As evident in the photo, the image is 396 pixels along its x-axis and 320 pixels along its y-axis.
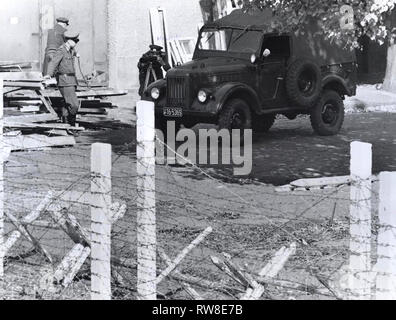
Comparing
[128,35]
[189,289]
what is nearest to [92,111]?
[128,35]

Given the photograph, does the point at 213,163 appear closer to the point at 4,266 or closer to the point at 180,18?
the point at 4,266

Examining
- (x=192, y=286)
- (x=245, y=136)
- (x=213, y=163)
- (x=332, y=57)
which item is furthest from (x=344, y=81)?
(x=192, y=286)

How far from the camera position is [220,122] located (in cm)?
1547

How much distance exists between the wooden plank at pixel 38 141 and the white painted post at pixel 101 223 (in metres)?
8.95

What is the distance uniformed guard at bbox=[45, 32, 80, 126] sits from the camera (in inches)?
675

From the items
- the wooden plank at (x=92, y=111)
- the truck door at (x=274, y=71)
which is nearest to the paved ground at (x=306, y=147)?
the truck door at (x=274, y=71)

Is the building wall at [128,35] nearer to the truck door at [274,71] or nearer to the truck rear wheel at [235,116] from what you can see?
the truck door at [274,71]

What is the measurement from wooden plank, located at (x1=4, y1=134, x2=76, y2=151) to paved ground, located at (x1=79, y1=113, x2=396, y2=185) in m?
0.78

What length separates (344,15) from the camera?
997 cm

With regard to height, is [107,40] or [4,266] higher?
[107,40]

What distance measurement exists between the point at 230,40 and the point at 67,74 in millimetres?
3041

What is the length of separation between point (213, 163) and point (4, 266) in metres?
7.09

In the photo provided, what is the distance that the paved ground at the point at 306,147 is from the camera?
13539 millimetres

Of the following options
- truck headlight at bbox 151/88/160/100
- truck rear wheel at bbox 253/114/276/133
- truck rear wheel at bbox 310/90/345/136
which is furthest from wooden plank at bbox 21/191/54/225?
truck rear wheel at bbox 310/90/345/136
